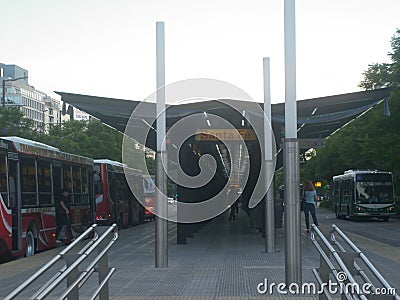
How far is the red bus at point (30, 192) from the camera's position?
17859 millimetres

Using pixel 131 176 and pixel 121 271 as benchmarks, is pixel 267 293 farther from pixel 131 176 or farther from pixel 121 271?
pixel 131 176

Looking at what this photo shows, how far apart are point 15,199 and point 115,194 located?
54.3 feet

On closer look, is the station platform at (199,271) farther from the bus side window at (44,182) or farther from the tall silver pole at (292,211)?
the bus side window at (44,182)

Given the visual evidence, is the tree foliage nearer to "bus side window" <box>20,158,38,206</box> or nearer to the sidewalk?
the sidewalk

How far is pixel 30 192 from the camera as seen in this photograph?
19.9 m

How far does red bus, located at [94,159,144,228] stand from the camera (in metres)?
33.0

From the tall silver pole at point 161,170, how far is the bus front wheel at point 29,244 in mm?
5713

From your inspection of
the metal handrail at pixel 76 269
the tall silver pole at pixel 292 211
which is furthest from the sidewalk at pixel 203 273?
the metal handrail at pixel 76 269

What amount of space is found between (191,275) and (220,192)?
1184 inches

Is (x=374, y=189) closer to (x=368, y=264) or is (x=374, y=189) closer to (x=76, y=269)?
(x=368, y=264)

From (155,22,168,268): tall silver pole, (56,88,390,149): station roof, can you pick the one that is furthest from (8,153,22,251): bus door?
(155,22,168,268): tall silver pole

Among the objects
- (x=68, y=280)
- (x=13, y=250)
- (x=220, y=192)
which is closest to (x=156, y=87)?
(x=13, y=250)

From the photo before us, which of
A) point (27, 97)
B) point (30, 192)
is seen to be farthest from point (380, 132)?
point (27, 97)

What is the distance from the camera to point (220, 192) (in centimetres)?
4366
